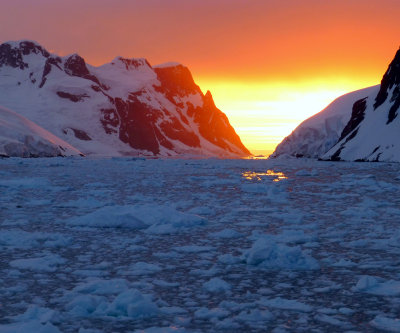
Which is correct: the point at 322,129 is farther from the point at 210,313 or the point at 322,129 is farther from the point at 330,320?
the point at 210,313

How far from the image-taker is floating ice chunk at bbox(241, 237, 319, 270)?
6508mm

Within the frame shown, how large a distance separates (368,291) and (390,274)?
35.8 inches

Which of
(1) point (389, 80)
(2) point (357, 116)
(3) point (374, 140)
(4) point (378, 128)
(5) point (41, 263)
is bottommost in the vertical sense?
(5) point (41, 263)

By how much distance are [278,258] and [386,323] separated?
2468mm

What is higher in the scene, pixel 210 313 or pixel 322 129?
pixel 322 129

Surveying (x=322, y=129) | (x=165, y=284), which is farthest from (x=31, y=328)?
(x=322, y=129)

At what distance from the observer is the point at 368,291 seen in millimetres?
5359

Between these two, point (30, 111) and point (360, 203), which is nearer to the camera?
point (360, 203)

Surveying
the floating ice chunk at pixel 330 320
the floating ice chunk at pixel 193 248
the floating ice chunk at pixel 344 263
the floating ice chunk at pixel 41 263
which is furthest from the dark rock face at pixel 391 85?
the floating ice chunk at pixel 330 320

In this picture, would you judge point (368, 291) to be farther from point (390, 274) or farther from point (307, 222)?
point (307, 222)

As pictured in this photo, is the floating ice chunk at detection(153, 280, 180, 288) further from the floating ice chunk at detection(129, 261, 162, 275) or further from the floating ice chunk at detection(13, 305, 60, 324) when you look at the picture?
the floating ice chunk at detection(13, 305, 60, 324)

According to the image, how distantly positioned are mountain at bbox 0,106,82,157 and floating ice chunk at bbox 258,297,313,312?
3041 inches

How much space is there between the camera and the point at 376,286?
5500 mm

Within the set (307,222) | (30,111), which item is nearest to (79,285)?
(307,222)
